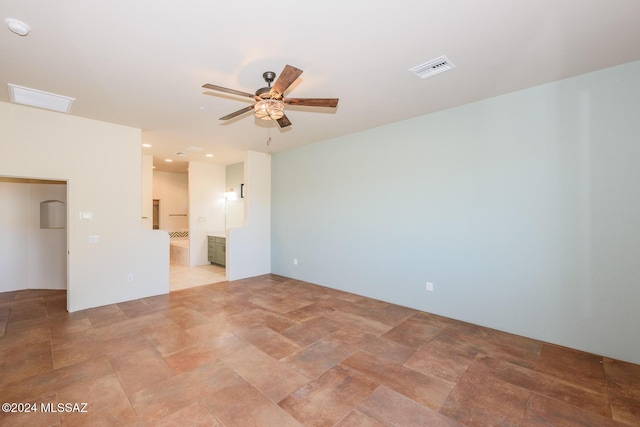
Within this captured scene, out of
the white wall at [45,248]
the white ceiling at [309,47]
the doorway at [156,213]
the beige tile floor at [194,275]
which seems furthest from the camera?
the doorway at [156,213]

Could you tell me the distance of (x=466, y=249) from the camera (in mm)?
3775

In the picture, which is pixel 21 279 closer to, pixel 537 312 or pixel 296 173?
pixel 296 173

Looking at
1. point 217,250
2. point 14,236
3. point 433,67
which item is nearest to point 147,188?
point 217,250

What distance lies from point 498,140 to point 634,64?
1.27 meters

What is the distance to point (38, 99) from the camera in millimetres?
3432

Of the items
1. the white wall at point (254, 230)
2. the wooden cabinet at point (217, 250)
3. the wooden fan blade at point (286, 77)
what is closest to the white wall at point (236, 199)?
the wooden cabinet at point (217, 250)

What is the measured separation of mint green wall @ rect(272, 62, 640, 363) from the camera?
2793 mm

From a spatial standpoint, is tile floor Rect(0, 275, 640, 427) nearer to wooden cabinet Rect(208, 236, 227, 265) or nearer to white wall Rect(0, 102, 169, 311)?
white wall Rect(0, 102, 169, 311)

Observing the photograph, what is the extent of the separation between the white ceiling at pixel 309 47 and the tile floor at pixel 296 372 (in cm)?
293

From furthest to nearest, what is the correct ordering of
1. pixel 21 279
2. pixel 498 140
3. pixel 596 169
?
pixel 21 279 → pixel 498 140 → pixel 596 169

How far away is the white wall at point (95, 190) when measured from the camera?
12.4ft

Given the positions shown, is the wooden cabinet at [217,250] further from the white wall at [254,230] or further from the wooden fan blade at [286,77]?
the wooden fan blade at [286,77]

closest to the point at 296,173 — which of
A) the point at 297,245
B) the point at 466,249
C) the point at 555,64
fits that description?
the point at 297,245

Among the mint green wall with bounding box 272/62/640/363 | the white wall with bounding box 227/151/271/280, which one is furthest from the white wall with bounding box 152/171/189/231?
the mint green wall with bounding box 272/62/640/363
